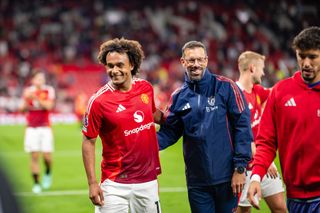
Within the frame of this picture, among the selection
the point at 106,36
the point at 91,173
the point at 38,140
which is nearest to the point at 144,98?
the point at 91,173

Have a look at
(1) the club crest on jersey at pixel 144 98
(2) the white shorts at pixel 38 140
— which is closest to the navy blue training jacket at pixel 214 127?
(1) the club crest on jersey at pixel 144 98

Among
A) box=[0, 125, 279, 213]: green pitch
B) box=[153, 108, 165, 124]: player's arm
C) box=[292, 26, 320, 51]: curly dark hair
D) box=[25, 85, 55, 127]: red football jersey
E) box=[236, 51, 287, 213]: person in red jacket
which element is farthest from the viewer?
box=[25, 85, 55, 127]: red football jersey

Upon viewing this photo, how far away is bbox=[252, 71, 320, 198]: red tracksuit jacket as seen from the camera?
3.69 meters

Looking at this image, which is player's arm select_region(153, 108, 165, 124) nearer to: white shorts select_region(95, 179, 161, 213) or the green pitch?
white shorts select_region(95, 179, 161, 213)

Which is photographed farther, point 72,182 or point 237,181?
point 72,182

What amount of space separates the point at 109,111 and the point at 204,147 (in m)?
0.85

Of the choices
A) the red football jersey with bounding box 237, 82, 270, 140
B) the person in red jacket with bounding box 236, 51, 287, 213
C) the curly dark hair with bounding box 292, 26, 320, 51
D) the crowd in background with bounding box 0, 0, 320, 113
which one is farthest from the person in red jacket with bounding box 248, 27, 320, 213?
the crowd in background with bounding box 0, 0, 320, 113

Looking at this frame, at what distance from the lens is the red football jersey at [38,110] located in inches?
450

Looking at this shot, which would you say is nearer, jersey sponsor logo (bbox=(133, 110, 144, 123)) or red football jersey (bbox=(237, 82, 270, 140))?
jersey sponsor logo (bbox=(133, 110, 144, 123))

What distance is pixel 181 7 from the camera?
38.8m

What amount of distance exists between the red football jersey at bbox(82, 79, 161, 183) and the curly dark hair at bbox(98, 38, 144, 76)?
0.24 meters

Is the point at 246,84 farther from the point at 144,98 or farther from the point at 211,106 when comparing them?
the point at 144,98

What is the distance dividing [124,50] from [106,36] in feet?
108

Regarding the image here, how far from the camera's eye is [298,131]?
3.71 m
